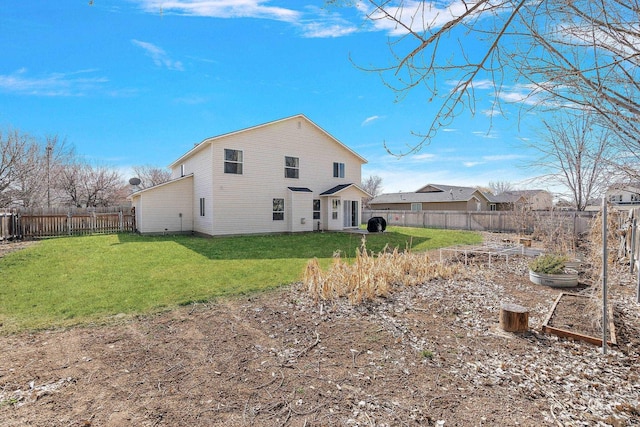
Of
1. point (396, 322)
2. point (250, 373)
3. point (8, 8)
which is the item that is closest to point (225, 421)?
point (250, 373)

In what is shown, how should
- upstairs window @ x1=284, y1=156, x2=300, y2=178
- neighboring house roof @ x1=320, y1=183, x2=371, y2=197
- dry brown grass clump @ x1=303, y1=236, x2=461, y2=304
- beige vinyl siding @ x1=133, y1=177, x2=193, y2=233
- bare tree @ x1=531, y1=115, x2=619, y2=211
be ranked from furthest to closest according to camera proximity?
1. neighboring house roof @ x1=320, y1=183, x2=371, y2=197
2. upstairs window @ x1=284, y1=156, x2=300, y2=178
3. beige vinyl siding @ x1=133, y1=177, x2=193, y2=233
4. dry brown grass clump @ x1=303, y1=236, x2=461, y2=304
5. bare tree @ x1=531, y1=115, x2=619, y2=211

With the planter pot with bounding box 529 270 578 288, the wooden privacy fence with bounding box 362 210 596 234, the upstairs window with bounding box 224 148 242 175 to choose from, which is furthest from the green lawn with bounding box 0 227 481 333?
the wooden privacy fence with bounding box 362 210 596 234

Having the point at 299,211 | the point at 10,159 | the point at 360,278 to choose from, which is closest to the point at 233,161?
the point at 299,211

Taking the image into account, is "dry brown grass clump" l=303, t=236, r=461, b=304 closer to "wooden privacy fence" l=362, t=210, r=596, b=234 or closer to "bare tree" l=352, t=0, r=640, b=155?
"bare tree" l=352, t=0, r=640, b=155

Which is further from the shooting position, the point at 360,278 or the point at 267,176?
the point at 267,176

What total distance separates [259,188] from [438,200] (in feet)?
72.2

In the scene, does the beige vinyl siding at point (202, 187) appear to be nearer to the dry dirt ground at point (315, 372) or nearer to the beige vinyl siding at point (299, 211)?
the beige vinyl siding at point (299, 211)

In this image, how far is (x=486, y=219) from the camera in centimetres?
2169

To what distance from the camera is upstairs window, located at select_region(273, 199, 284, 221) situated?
692 inches

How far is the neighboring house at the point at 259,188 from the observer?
15.9 meters

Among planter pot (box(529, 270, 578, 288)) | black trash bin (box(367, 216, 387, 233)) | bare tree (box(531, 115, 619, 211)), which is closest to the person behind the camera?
bare tree (box(531, 115, 619, 211))

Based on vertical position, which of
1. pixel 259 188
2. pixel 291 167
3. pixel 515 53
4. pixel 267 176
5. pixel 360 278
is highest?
pixel 291 167

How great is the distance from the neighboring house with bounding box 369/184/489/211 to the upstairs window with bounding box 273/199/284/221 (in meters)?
20.6

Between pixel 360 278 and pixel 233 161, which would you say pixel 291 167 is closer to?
pixel 233 161
